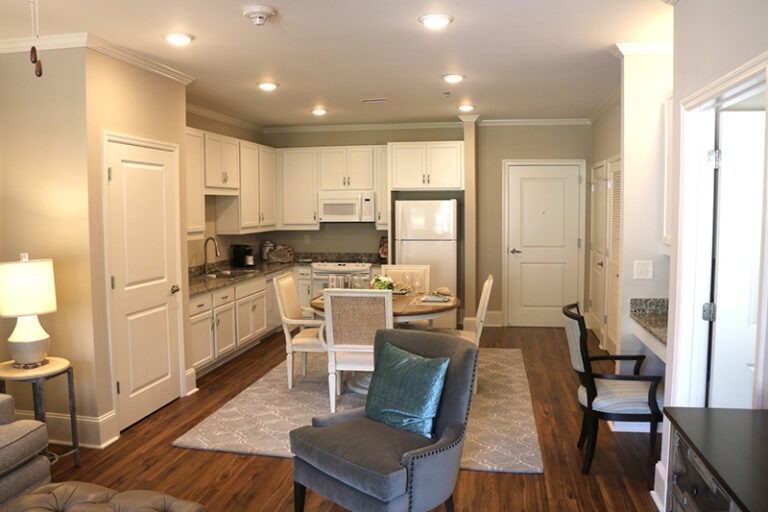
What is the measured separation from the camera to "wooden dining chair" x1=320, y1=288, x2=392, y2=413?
13.4 ft

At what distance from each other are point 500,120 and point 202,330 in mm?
4270

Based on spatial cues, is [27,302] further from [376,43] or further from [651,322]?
[651,322]

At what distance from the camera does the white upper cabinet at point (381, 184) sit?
7266 millimetres

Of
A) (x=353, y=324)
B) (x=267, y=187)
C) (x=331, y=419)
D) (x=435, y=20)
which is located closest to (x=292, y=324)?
(x=353, y=324)

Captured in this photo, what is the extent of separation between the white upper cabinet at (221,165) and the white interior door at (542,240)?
3250 millimetres

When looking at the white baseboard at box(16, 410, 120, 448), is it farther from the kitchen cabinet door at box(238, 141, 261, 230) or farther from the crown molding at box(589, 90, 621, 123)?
the crown molding at box(589, 90, 621, 123)

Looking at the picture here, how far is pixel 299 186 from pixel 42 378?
4.49 m

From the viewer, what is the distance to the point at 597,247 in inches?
267

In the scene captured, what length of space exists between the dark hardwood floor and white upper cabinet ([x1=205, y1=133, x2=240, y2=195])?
7.56ft

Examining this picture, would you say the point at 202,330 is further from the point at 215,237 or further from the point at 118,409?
the point at 215,237

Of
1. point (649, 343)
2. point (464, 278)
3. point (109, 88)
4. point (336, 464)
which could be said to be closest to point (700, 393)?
point (649, 343)

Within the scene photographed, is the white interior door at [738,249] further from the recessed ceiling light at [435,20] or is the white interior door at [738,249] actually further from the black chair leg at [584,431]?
the recessed ceiling light at [435,20]

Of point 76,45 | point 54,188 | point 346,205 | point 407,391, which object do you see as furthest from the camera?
point 346,205

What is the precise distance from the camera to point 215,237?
661cm
